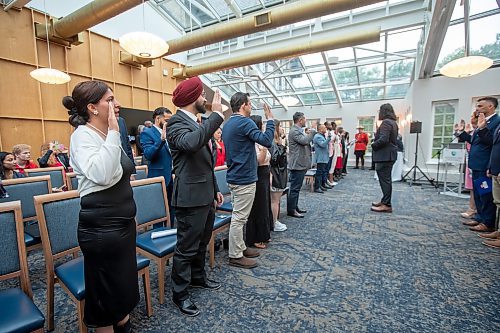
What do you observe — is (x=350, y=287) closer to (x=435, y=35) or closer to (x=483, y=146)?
(x=483, y=146)

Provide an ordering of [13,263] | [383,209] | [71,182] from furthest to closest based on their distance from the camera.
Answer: [383,209] → [71,182] → [13,263]

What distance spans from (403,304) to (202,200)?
1460mm

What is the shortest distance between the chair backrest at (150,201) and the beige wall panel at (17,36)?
5.15m

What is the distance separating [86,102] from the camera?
1005 millimetres

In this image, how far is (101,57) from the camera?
624 cm

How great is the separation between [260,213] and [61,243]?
5.00 ft

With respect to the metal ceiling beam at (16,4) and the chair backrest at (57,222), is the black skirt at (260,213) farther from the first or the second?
the metal ceiling beam at (16,4)

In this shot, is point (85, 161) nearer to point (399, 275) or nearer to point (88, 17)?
point (399, 275)

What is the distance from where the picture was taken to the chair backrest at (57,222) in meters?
1.30

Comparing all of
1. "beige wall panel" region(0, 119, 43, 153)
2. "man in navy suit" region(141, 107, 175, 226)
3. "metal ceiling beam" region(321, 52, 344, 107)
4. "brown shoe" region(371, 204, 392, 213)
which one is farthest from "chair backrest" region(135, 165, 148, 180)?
"metal ceiling beam" region(321, 52, 344, 107)

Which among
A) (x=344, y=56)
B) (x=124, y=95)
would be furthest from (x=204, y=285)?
(x=344, y=56)

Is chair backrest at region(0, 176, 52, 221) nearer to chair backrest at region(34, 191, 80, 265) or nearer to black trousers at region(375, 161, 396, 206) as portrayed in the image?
chair backrest at region(34, 191, 80, 265)

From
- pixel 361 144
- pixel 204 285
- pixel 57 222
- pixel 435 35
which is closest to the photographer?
pixel 57 222

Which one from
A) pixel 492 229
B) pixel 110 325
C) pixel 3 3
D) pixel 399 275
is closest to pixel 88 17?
pixel 3 3
